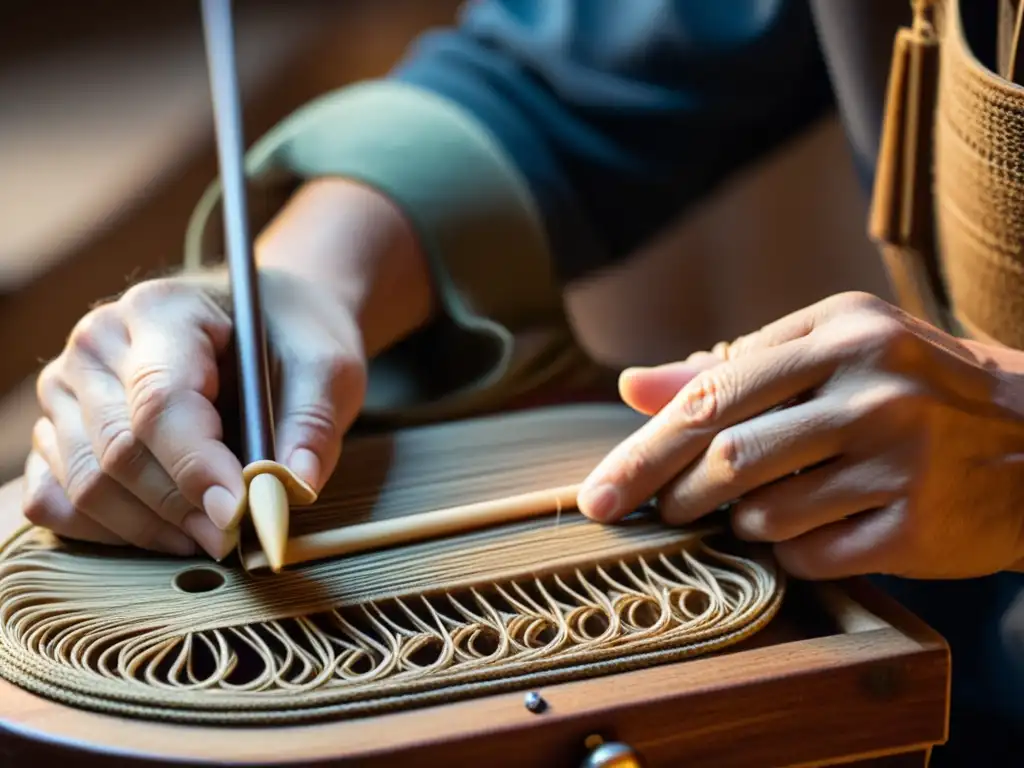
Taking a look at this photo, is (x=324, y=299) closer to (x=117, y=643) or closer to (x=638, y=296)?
(x=117, y=643)

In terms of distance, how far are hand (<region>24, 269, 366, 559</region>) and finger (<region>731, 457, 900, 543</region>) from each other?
0.64ft

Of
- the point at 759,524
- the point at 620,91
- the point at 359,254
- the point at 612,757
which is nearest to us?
the point at 612,757

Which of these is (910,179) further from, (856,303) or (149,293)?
(149,293)

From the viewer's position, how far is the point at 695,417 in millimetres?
535

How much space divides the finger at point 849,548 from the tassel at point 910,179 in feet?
0.73

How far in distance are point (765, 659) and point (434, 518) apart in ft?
0.53

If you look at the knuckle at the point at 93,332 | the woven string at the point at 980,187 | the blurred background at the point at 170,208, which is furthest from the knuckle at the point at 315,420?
the blurred background at the point at 170,208

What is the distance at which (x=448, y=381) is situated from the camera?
78cm

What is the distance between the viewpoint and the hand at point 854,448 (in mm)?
508

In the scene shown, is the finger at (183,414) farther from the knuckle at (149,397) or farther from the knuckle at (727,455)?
the knuckle at (727,455)

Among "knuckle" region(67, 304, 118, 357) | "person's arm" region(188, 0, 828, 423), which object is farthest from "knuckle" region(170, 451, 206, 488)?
"person's arm" region(188, 0, 828, 423)

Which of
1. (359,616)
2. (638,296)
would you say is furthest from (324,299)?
(638,296)

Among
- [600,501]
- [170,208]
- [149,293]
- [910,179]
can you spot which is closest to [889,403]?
[600,501]

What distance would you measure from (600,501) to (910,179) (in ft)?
0.95
